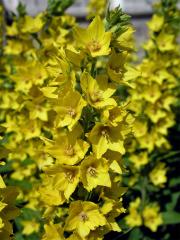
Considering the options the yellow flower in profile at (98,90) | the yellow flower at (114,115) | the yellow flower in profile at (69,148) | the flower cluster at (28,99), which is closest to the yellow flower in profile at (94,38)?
the yellow flower in profile at (98,90)

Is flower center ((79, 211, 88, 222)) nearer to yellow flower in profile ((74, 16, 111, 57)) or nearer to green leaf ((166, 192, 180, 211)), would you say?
yellow flower in profile ((74, 16, 111, 57))

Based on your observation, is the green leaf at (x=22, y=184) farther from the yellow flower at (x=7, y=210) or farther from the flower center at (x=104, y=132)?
the flower center at (x=104, y=132)

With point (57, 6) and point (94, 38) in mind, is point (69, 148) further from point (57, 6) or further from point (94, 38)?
point (57, 6)

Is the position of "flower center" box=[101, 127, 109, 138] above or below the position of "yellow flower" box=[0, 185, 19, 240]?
above

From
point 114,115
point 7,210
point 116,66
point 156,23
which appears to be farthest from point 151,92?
point 7,210

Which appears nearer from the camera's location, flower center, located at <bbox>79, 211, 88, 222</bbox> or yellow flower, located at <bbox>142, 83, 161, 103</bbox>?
flower center, located at <bbox>79, 211, 88, 222</bbox>

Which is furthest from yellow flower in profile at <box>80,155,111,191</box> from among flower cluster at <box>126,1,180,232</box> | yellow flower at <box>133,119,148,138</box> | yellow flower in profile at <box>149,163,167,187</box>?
yellow flower in profile at <box>149,163,167,187</box>

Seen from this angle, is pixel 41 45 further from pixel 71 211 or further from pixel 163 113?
pixel 71 211
